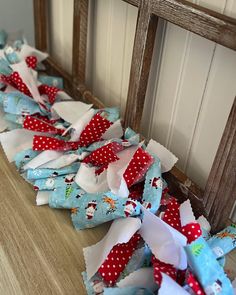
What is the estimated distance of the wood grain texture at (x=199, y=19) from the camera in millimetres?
542

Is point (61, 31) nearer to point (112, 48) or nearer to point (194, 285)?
point (112, 48)

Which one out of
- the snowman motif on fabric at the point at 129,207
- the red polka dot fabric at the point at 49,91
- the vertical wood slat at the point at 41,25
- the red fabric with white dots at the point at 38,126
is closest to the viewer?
the snowman motif on fabric at the point at 129,207

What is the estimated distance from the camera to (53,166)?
757 mm

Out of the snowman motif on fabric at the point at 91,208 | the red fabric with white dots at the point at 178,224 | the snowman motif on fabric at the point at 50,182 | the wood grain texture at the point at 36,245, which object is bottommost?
the wood grain texture at the point at 36,245

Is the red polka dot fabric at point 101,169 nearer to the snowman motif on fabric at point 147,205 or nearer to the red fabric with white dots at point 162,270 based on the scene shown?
the snowman motif on fabric at point 147,205

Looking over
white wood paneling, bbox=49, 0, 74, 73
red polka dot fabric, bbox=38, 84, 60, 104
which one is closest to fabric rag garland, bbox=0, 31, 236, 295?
red polka dot fabric, bbox=38, 84, 60, 104

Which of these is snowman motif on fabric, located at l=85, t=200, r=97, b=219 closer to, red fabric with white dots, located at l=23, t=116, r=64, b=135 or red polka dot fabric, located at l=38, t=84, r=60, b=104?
red fabric with white dots, located at l=23, t=116, r=64, b=135

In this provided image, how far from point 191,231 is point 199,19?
0.33 metres

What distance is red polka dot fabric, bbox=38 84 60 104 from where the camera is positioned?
97cm

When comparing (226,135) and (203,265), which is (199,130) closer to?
(226,135)

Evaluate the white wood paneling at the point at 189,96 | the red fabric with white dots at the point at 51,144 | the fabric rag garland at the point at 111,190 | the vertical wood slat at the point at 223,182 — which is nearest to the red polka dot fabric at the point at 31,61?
the fabric rag garland at the point at 111,190

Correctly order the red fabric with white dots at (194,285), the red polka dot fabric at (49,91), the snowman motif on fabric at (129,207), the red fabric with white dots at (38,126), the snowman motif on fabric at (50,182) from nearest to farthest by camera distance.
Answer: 1. the red fabric with white dots at (194,285)
2. the snowman motif on fabric at (129,207)
3. the snowman motif on fabric at (50,182)
4. the red fabric with white dots at (38,126)
5. the red polka dot fabric at (49,91)

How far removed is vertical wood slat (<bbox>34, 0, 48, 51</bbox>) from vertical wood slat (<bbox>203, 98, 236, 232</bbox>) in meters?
0.74

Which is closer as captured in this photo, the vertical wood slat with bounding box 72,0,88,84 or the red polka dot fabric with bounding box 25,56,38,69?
the vertical wood slat with bounding box 72,0,88,84
